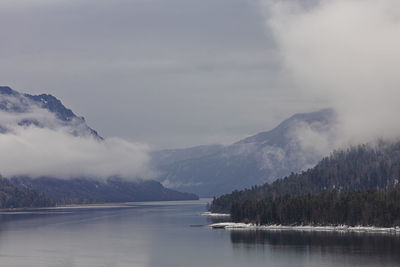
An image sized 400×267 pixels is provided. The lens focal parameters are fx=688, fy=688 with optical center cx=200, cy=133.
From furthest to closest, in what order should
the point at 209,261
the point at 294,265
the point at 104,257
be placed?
1. the point at 104,257
2. the point at 209,261
3. the point at 294,265

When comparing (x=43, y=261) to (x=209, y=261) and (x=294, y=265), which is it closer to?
(x=209, y=261)

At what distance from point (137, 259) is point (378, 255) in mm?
65777

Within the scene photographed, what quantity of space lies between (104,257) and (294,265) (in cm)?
5709

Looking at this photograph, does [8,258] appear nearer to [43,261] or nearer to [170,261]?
[43,261]

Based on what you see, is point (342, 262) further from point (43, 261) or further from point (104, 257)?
point (43, 261)

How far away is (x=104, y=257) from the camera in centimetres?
19712

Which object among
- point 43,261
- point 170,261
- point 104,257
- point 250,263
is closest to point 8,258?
point 43,261

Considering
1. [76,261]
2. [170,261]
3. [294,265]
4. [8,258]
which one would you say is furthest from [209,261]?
[8,258]

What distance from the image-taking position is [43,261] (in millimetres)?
188125

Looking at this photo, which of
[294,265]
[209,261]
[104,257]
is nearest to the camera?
[294,265]

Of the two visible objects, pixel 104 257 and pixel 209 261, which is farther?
pixel 104 257

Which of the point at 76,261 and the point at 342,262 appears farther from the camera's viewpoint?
the point at 76,261

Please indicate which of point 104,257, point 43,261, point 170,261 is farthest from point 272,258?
point 43,261

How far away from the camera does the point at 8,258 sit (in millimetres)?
195250
